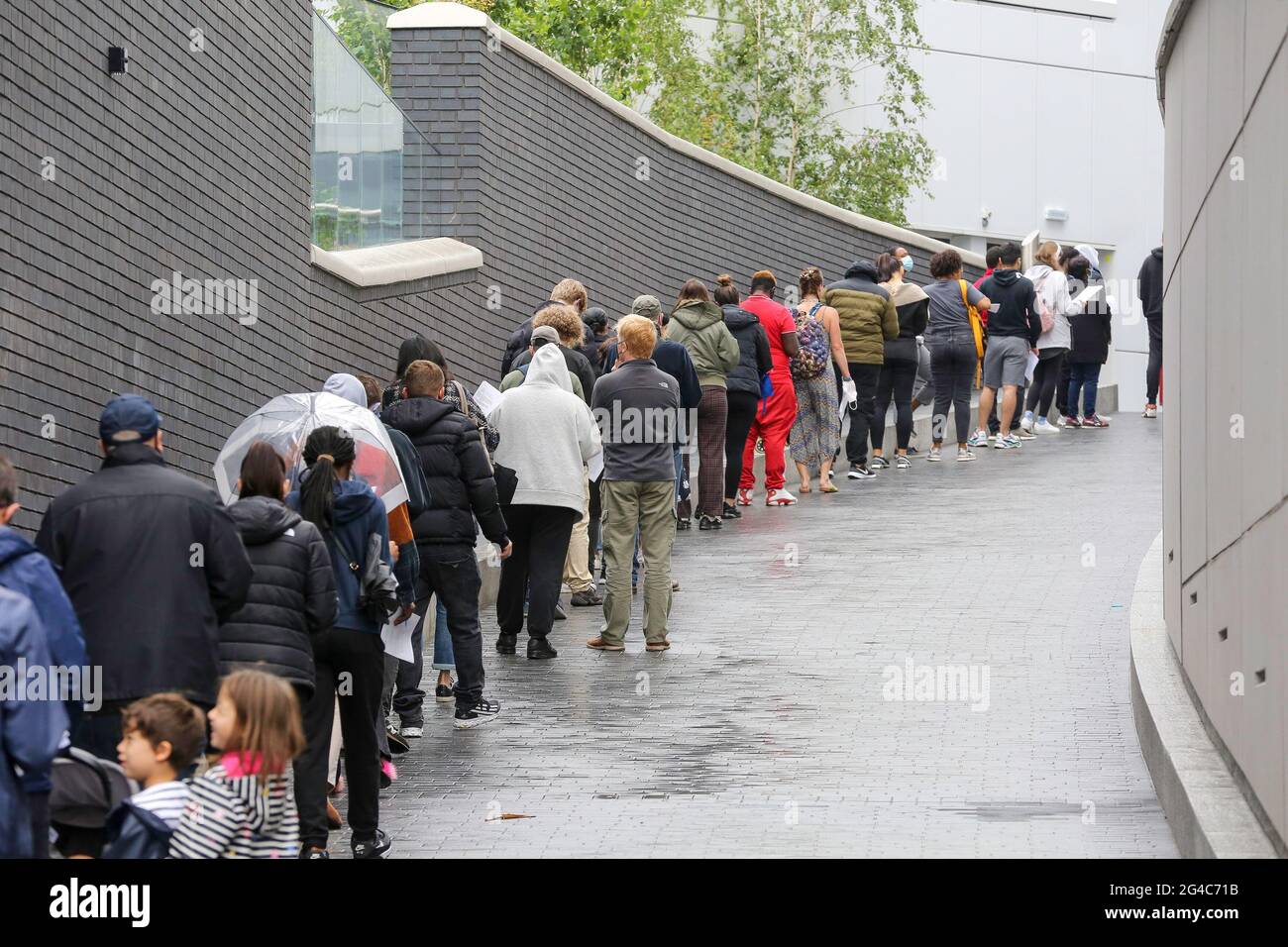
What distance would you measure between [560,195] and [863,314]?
3.48 meters

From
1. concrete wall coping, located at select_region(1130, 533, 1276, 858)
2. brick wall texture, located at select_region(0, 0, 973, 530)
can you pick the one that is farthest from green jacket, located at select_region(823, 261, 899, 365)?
concrete wall coping, located at select_region(1130, 533, 1276, 858)

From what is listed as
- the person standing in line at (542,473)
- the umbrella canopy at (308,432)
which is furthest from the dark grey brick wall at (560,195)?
the umbrella canopy at (308,432)

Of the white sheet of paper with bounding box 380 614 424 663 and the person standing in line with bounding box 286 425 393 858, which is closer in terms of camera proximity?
the person standing in line with bounding box 286 425 393 858

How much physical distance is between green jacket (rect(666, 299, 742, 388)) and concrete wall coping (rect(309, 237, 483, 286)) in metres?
2.13

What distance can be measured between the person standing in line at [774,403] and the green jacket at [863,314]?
42.1 inches

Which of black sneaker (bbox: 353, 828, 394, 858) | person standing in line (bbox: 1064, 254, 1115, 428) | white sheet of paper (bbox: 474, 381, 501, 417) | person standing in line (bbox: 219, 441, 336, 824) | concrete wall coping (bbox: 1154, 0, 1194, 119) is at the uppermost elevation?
concrete wall coping (bbox: 1154, 0, 1194, 119)

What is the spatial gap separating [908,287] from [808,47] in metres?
15.9

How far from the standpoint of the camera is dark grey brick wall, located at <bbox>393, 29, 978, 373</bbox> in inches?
735

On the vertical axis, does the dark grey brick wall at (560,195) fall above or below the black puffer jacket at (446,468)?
above

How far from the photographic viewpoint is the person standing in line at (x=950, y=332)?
2059 centimetres

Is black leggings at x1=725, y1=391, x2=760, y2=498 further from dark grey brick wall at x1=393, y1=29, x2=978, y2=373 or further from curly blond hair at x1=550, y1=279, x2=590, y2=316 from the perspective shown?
curly blond hair at x1=550, y1=279, x2=590, y2=316

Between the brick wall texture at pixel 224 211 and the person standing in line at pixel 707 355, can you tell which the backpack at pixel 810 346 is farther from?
the brick wall texture at pixel 224 211
